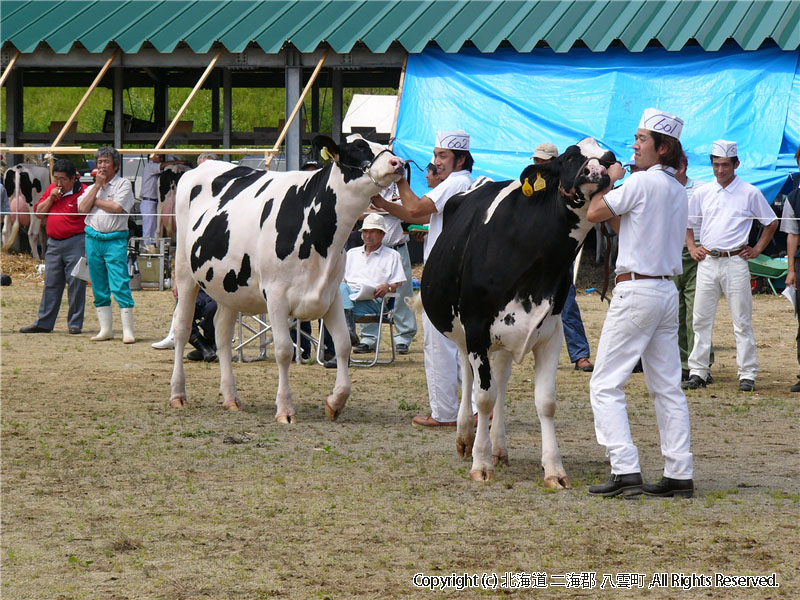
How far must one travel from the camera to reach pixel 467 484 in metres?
6.61

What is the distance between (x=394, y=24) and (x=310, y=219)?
12.2 m

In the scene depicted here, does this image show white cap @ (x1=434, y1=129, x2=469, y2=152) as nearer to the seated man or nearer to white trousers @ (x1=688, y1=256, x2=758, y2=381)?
white trousers @ (x1=688, y1=256, x2=758, y2=381)

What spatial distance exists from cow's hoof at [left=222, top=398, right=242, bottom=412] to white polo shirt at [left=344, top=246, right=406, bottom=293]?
2889 mm

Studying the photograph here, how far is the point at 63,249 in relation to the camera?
13.8 m

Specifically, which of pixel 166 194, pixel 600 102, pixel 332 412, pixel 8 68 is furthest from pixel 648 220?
pixel 8 68

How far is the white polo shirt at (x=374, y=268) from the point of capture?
11.8 metres

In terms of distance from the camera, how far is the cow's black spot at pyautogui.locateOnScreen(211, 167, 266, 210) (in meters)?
9.56

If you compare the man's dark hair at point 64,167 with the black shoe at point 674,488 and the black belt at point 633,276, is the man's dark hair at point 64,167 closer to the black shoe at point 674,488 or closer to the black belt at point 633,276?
the black belt at point 633,276

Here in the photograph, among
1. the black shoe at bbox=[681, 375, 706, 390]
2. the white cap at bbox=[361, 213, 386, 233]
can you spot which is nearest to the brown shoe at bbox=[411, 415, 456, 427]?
the black shoe at bbox=[681, 375, 706, 390]

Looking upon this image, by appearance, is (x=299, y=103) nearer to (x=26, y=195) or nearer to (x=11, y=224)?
(x=26, y=195)

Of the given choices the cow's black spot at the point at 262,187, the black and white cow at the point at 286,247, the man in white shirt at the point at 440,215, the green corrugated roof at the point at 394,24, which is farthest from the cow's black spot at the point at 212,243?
the green corrugated roof at the point at 394,24

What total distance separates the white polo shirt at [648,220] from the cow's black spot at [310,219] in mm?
Result: 3024

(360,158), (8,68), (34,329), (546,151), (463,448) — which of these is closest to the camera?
(463,448)

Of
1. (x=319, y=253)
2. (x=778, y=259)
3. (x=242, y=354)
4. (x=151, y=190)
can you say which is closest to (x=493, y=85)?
(x=778, y=259)
